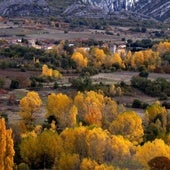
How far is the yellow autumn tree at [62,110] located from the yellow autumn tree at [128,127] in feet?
12.9

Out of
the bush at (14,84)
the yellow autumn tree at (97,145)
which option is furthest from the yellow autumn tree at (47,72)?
the yellow autumn tree at (97,145)

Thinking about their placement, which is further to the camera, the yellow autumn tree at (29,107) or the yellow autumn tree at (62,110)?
the yellow autumn tree at (29,107)

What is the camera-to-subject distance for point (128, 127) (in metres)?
37.6

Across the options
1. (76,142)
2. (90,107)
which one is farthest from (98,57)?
(76,142)

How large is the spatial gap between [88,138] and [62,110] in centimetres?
1034

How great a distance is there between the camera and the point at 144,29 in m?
133

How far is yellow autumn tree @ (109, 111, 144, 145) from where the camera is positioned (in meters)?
37.2

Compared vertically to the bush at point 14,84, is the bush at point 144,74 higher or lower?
higher

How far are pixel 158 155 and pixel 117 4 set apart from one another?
145m

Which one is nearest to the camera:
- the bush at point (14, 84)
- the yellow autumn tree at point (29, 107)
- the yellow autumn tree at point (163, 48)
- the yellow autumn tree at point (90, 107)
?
the yellow autumn tree at point (90, 107)

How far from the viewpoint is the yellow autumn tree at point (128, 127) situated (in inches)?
1463

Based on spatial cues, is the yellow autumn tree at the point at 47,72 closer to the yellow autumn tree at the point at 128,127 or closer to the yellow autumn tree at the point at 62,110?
→ the yellow autumn tree at the point at 62,110

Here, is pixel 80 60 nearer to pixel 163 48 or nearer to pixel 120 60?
pixel 120 60

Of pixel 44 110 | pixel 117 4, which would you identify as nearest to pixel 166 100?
pixel 44 110
